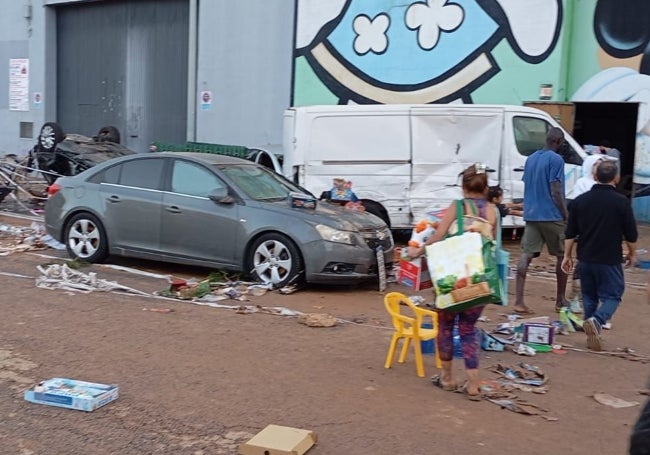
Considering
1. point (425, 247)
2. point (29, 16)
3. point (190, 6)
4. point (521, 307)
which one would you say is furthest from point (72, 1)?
point (425, 247)

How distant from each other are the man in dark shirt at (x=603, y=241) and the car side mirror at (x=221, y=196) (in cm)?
392

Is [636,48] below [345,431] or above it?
above

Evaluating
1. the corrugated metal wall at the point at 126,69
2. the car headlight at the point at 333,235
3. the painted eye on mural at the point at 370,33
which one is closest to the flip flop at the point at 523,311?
the car headlight at the point at 333,235

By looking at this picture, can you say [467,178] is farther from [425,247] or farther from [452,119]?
[452,119]

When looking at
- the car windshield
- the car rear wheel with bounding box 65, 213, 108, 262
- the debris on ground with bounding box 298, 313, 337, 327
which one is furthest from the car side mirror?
the debris on ground with bounding box 298, 313, 337, 327

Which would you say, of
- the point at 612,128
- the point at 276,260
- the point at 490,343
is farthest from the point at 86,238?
the point at 612,128

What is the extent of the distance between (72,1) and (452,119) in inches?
602

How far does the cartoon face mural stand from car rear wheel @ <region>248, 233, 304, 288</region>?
869cm

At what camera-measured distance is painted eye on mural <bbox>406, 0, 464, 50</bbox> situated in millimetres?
16047

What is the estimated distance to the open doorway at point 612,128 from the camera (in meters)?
15.3

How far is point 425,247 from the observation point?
5.34 metres

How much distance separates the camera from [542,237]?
8.19 meters

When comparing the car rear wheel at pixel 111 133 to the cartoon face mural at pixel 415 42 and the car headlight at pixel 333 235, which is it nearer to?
the cartoon face mural at pixel 415 42

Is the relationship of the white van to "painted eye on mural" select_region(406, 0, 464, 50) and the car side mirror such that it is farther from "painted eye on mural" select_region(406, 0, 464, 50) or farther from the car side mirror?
"painted eye on mural" select_region(406, 0, 464, 50)
